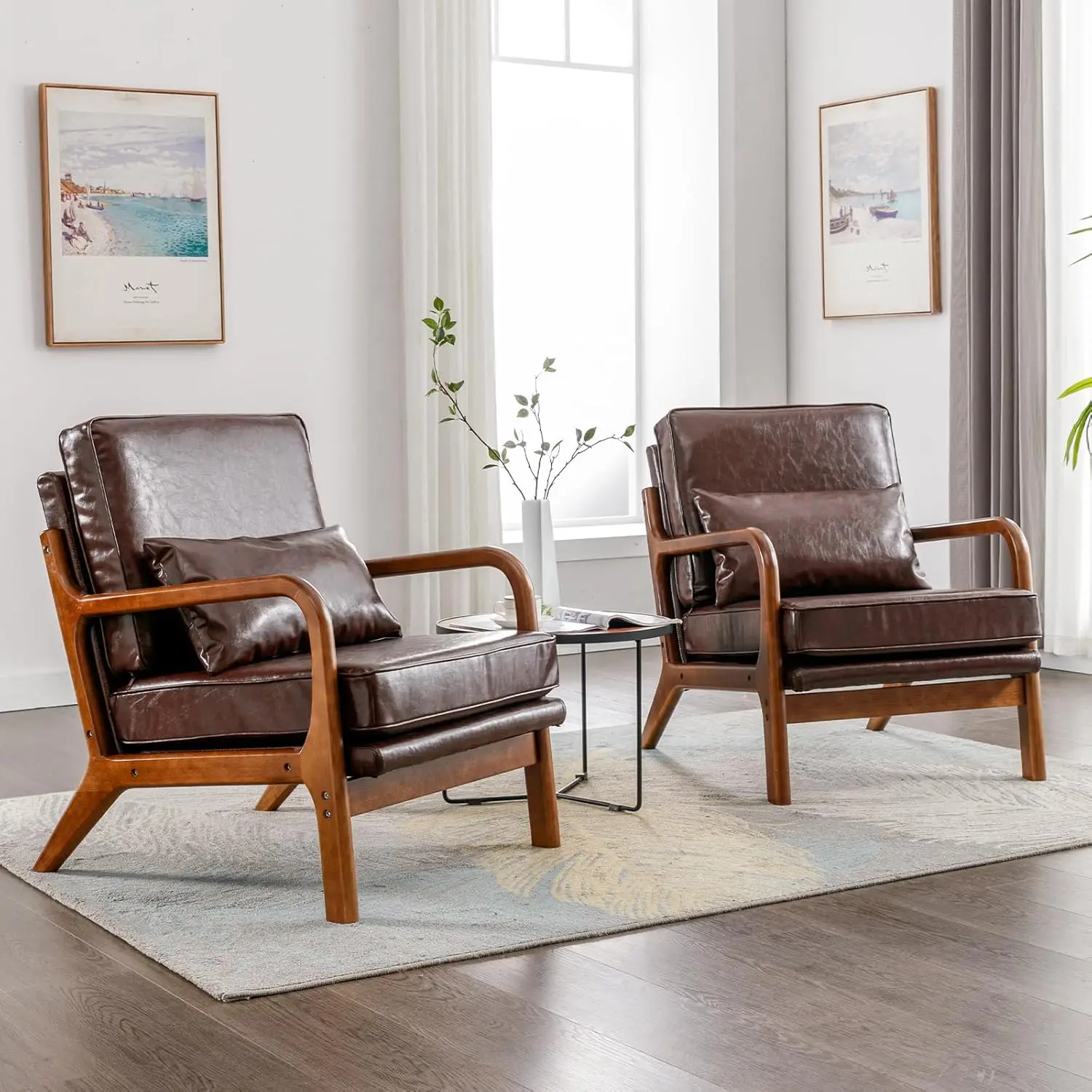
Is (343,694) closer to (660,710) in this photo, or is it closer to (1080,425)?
(660,710)

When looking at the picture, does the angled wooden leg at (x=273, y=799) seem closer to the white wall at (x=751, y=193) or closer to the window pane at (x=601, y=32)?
the white wall at (x=751, y=193)

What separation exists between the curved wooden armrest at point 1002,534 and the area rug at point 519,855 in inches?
17.6

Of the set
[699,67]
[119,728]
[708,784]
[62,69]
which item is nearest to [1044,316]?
[699,67]

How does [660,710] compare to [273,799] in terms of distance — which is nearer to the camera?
[273,799]

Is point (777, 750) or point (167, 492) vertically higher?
point (167, 492)

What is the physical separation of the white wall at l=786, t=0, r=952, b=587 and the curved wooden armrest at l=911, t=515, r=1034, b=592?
1811 millimetres

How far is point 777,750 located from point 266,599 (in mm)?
1148

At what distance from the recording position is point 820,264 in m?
6.21

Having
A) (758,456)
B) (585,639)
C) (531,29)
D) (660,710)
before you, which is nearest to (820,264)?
(531,29)

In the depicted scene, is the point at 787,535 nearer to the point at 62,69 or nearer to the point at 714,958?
the point at 714,958

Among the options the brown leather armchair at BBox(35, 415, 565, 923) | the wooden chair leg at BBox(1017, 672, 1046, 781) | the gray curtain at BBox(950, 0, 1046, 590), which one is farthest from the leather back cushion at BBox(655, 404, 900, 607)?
the gray curtain at BBox(950, 0, 1046, 590)

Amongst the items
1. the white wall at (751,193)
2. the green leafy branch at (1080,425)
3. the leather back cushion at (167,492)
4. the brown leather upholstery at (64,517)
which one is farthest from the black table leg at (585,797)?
the white wall at (751,193)

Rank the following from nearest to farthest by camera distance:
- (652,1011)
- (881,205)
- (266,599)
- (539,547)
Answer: (652,1011), (266,599), (539,547), (881,205)

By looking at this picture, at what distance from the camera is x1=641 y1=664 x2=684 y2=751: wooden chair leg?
3.87m
